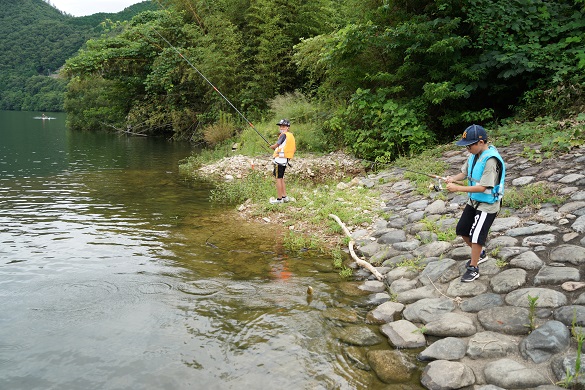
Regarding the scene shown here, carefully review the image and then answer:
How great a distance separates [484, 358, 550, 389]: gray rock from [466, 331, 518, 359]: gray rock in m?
0.15

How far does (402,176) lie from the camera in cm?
953

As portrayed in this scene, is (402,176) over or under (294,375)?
over

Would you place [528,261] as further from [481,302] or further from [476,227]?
[481,302]

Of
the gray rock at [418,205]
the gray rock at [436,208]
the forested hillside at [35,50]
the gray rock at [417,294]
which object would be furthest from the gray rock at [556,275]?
the forested hillside at [35,50]

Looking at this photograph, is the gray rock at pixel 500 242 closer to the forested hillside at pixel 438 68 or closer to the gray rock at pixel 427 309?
the gray rock at pixel 427 309

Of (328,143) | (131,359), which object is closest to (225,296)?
(131,359)

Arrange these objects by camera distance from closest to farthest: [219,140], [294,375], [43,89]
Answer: [294,375] → [219,140] → [43,89]

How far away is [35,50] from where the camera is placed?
309ft

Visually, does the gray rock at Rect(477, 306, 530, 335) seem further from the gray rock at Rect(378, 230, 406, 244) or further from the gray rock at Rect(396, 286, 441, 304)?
the gray rock at Rect(378, 230, 406, 244)

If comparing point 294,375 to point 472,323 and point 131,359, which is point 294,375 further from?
point 472,323

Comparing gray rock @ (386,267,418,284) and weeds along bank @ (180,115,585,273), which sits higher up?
weeds along bank @ (180,115,585,273)

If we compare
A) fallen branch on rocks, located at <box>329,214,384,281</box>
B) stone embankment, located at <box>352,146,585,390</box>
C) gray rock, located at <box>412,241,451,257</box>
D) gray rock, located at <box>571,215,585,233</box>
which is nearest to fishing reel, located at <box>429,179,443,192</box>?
stone embankment, located at <box>352,146,585,390</box>

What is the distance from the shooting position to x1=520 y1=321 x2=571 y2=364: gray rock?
12.0 feet

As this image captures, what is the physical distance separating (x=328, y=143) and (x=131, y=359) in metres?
10.7
